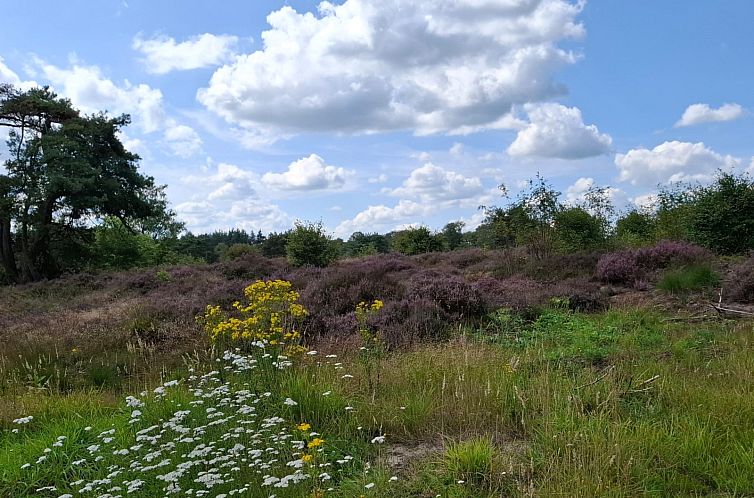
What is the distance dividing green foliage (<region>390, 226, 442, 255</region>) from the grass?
68.2 feet

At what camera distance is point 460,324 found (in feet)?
27.6

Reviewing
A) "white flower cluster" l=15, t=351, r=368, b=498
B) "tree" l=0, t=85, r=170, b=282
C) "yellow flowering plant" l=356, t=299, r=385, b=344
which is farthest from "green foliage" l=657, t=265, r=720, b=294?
"tree" l=0, t=85, r=170, b=282

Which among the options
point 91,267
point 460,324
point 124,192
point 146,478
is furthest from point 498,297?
point 91,267

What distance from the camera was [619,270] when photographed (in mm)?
12273

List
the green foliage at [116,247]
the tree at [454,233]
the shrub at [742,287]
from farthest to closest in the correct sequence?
the tree at [454,233] < the green foliage at [116,247] < the shrub at [742,287]

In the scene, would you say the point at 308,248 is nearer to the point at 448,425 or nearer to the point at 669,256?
the point at 669,256

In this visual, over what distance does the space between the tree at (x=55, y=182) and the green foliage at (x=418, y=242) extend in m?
12.9

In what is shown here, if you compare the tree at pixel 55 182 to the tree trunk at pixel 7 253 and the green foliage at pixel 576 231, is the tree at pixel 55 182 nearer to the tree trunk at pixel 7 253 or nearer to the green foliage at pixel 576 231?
the tree trunk at pixel 7 253

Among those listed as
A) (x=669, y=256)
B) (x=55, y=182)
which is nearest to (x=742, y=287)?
(x=669, y=256)

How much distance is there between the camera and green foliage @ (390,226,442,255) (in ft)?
88.5

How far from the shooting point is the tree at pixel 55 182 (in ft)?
69.9

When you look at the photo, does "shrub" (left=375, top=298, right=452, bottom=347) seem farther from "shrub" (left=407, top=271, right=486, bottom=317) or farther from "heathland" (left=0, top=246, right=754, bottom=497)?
"shrub" (left=407, top=271, right=486, bottom=317)

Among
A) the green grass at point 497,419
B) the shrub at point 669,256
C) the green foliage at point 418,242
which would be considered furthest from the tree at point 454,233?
the green grass at point 497,419

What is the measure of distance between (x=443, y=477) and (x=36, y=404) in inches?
174
